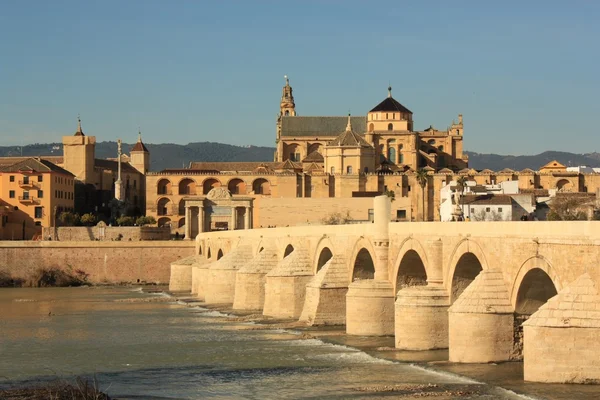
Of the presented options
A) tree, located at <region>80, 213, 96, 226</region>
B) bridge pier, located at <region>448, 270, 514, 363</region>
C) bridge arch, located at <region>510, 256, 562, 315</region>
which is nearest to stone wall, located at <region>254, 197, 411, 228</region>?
tree, located at <region>80, 213, 96, 226</region>

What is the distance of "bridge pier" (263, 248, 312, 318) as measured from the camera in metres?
46.3

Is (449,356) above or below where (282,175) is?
below

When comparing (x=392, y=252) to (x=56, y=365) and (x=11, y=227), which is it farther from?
(x=11, y=227)

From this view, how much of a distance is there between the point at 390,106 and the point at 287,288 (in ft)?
237

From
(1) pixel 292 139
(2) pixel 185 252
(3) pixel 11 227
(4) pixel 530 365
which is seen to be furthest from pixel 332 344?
(1) pixel 292 139

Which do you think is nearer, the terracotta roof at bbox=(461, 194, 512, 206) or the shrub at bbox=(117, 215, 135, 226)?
the terracotta roof at bbox=(461, 194, 512, 206)

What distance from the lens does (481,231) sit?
30703 millimetres

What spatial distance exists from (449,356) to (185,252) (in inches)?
2175

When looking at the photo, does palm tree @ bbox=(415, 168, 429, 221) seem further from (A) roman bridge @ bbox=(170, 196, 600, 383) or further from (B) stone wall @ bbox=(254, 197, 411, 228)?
(A) roman bridge @ bbox=(170, 196, 600, 383)

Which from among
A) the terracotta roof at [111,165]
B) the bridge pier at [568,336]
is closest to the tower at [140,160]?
the terracotta roof at [111,165]

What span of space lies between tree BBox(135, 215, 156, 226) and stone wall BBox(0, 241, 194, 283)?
19997 millimetres

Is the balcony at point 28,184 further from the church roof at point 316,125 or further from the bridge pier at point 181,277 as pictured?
the church roof at point 316,125

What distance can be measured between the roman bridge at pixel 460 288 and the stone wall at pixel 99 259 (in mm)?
30568

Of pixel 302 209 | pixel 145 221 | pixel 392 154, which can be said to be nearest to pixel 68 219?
pixel 145 221
